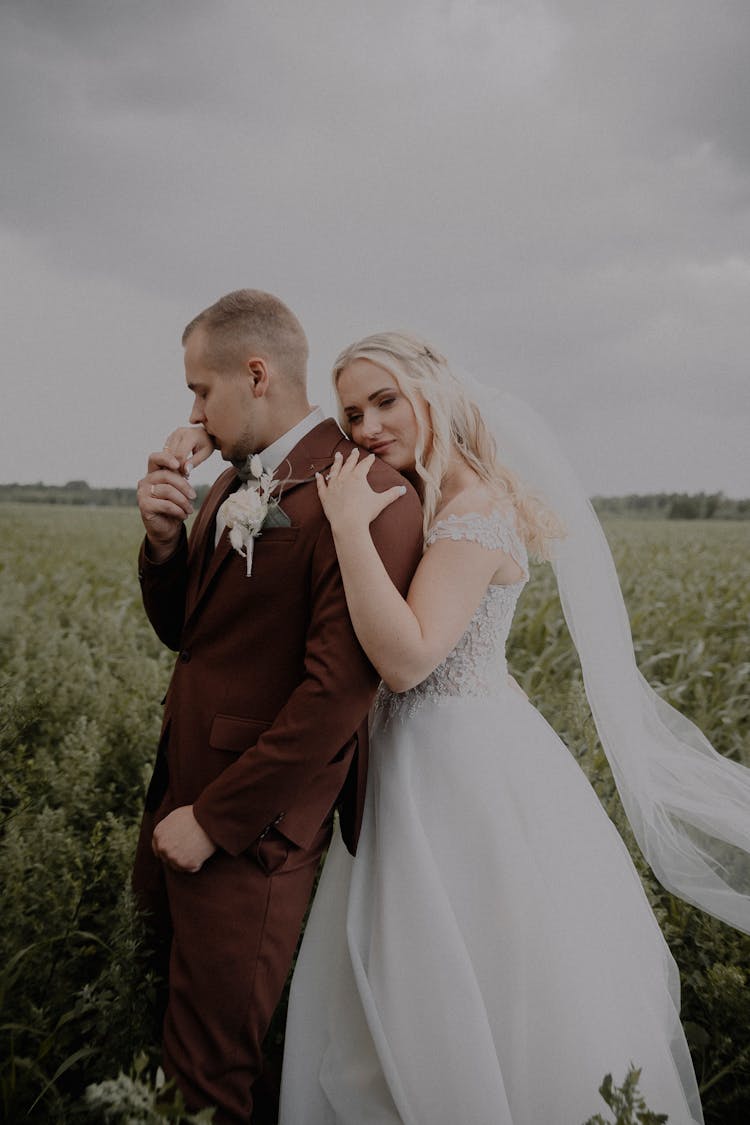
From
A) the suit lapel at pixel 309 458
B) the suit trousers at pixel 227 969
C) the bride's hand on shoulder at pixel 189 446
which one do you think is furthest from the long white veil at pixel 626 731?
the suit trousers at pixel 227 969

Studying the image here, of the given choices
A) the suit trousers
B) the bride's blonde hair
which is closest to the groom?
the suit trousers

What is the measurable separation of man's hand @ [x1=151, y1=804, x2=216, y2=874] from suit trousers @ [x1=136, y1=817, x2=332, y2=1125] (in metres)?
0.05

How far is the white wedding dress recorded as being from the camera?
1.85 m

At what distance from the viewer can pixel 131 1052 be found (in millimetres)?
1960

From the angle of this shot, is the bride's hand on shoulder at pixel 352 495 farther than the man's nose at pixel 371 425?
No

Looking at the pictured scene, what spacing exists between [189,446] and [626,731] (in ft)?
6.16

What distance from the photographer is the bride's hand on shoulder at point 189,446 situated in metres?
2.07

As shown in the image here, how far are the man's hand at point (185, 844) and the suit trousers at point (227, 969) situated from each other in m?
0.05

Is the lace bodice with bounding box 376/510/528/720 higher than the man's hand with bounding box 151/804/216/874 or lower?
higher

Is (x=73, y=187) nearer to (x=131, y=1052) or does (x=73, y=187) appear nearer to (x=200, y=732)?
(x=200, y=732)

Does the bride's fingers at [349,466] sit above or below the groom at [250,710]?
above

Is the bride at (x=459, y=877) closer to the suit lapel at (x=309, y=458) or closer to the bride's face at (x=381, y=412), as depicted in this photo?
the bride's face at (x=381, y=412)

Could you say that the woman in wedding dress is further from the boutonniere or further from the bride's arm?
the boutonniere

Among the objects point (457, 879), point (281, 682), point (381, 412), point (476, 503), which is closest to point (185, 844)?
point (281, 682)
